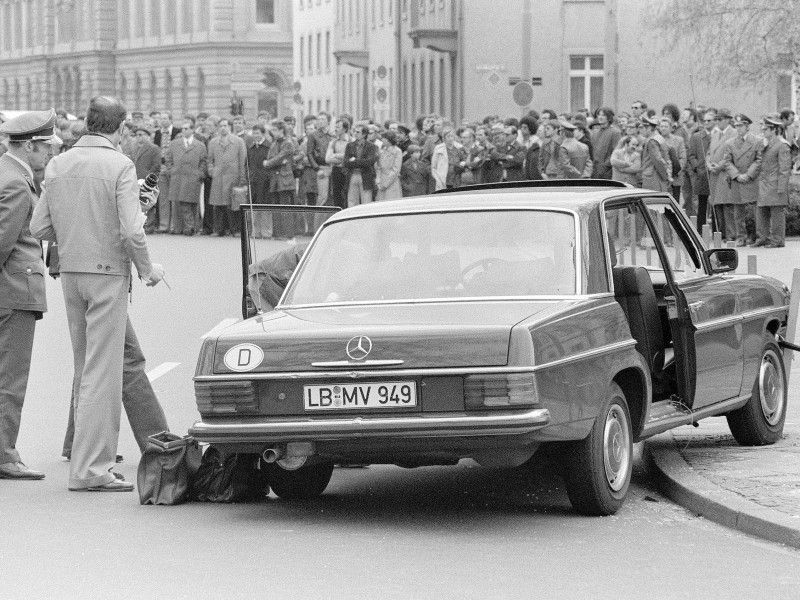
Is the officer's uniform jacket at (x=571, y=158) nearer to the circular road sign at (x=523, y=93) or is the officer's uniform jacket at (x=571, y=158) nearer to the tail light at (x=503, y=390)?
the circular road sign at (x=523, y=93)

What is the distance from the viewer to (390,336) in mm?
7770

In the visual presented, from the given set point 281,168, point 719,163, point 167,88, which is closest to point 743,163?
point 719,163

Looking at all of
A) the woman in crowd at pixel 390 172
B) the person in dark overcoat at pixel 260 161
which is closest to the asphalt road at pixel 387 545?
the woman in crowd at pixel 390 172

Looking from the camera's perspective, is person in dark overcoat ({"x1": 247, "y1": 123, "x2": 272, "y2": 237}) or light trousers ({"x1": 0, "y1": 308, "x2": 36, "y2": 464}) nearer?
light trousers ({"x1": 0, "y1": 308, "x2": 36, "y2": 464})

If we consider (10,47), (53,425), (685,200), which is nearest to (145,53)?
(10,47)

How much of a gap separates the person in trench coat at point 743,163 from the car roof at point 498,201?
1962 cm

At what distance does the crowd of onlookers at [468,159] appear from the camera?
93.4 ft

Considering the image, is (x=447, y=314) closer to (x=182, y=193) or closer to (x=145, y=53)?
(x=182, y=193)

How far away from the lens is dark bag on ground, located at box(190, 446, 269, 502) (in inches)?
342

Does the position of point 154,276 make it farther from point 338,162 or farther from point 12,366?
point 338,162

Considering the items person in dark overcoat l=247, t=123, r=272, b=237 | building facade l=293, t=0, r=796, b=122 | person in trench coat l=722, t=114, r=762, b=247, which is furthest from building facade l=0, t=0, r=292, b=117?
person in trench coat l=722, t=114, r=762, b=247

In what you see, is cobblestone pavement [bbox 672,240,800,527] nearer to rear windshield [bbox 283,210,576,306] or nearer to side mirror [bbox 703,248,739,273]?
side mirror [bbox 703,248,739,273]

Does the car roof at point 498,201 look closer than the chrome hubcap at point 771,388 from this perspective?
Yes

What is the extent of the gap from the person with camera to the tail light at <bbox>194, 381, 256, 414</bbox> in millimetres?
1213
